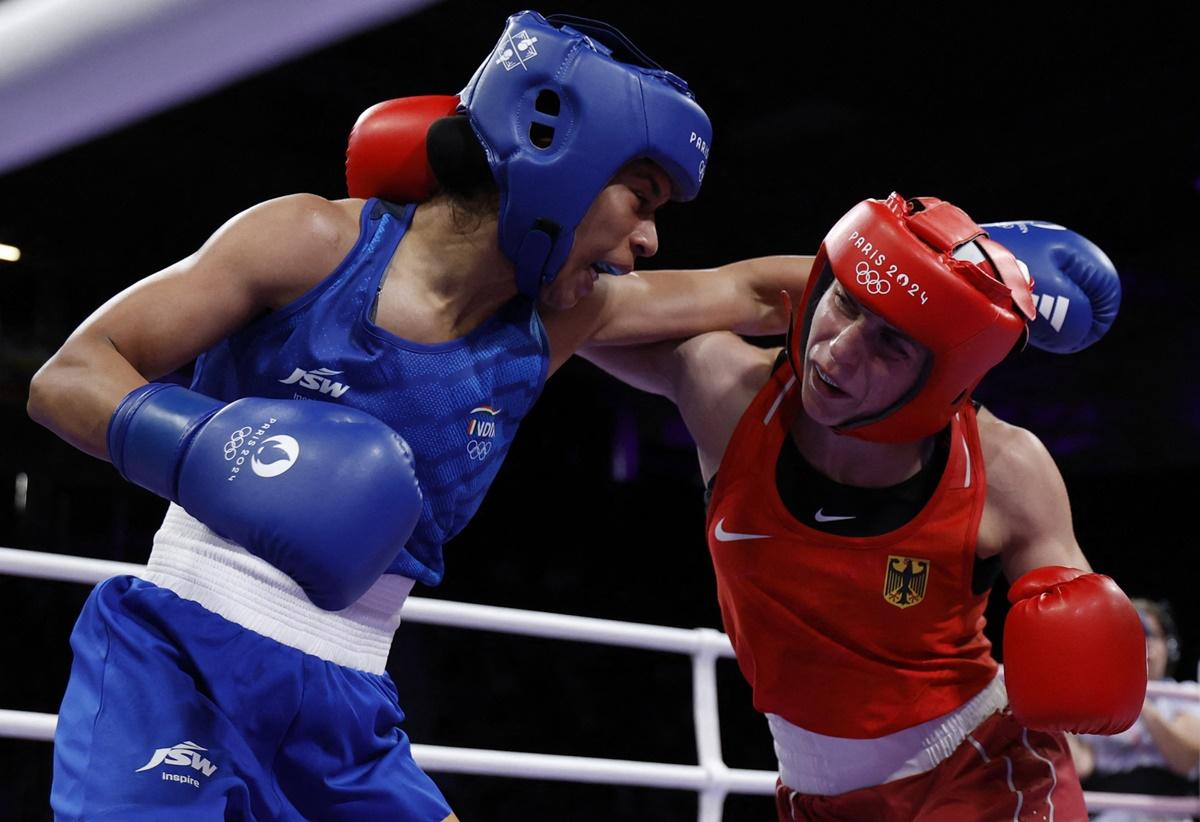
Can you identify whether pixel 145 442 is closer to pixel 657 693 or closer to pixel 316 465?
pixel 316 465

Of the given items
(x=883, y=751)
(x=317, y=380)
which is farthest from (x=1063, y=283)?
(x=317, y=380)

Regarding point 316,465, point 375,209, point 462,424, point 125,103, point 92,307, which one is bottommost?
point 92,307

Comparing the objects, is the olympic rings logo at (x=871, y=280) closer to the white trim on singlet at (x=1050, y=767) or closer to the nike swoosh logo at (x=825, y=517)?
the nike swoosh logo at (x=825, y=517)

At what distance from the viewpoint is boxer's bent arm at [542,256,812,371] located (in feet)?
6.12

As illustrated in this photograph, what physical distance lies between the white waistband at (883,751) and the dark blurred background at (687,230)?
13.5ft

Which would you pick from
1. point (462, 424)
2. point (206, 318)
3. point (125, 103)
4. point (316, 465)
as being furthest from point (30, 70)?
point (462, 424)

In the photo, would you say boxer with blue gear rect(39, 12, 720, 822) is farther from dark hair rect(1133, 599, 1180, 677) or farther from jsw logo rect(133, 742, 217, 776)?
dark hair rect(1133, 599, 1180, 677)

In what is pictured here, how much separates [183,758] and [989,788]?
1274mm

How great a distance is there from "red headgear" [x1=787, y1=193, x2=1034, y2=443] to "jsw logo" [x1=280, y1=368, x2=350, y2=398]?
0.74 m

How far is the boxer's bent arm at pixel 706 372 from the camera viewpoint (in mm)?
2090

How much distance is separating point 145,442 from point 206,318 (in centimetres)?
21

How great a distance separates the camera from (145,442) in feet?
4.09

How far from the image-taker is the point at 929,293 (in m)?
1.75

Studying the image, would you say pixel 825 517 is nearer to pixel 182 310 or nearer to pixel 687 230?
pixel 182 310
